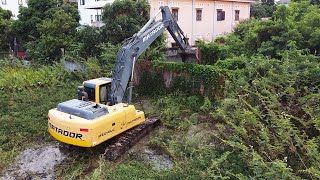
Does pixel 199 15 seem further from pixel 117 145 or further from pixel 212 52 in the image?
pixel 117 145

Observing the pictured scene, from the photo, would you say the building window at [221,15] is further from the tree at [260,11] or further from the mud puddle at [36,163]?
the mud puddle at [36,163]

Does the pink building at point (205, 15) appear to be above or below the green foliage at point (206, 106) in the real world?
above

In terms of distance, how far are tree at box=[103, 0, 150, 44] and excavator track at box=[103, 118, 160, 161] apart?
7055mm

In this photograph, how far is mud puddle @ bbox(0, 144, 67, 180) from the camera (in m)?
6.73

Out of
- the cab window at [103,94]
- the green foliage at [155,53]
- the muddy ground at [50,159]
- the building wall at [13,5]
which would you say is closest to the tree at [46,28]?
the green foliage at [155,53]

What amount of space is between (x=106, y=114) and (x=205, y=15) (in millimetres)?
14967

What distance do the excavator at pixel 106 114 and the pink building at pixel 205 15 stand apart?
9.03 m

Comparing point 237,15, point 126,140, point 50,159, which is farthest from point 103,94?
point 237,15

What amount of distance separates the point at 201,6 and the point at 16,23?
12296mm

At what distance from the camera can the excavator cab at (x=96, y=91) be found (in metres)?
7.94

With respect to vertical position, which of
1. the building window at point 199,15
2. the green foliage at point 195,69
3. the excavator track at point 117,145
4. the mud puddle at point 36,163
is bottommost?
the mud puddle at point 36,163

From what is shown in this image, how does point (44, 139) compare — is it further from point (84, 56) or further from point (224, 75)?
point (84, 56)

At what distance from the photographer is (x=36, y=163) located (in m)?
7.30

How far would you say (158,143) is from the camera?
7836 millimetres
